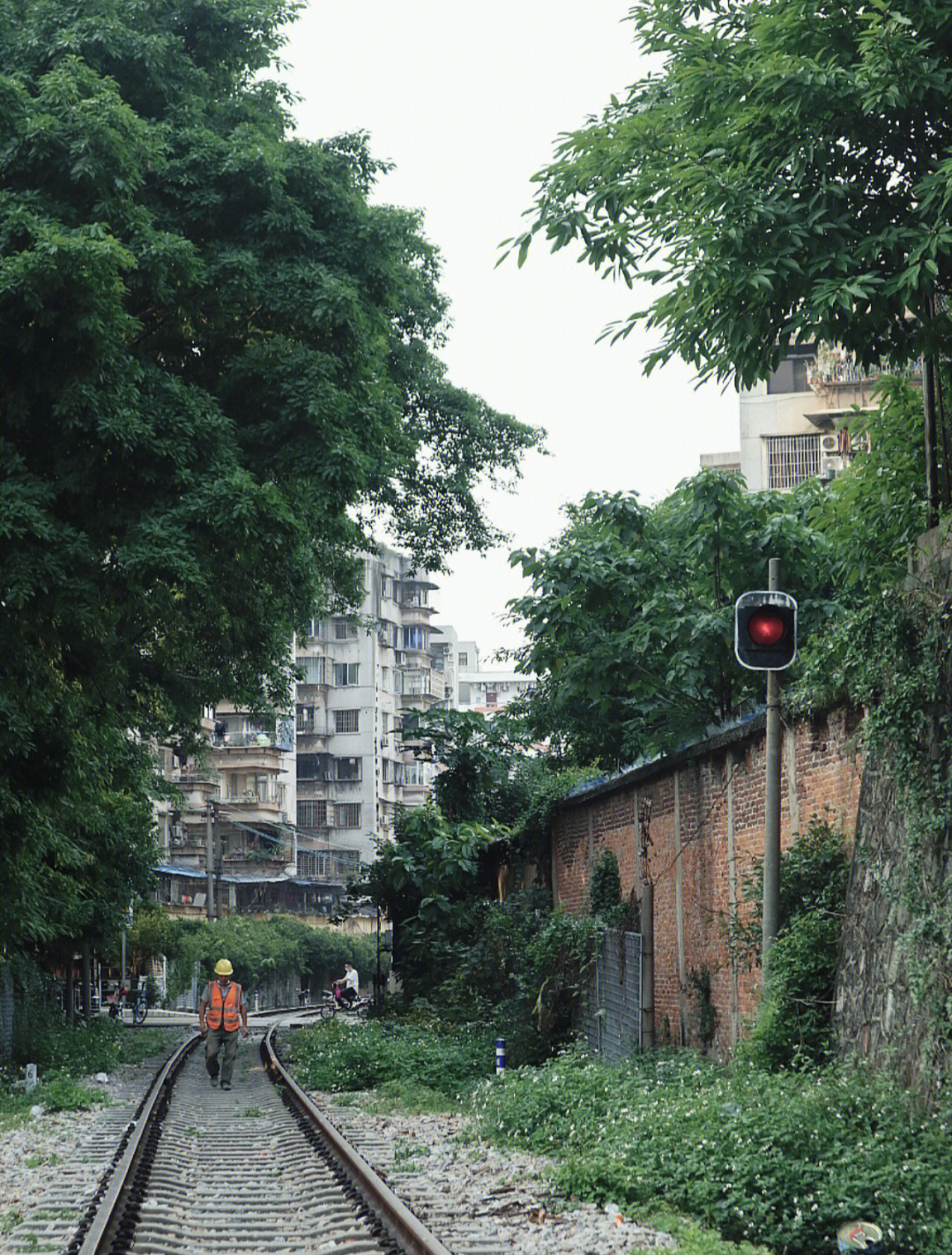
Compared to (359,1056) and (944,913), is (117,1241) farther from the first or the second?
→ (359,1056)

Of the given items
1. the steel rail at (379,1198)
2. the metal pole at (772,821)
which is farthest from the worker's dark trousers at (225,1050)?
the metal pole at (772,821)

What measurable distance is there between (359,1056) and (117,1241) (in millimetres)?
10856

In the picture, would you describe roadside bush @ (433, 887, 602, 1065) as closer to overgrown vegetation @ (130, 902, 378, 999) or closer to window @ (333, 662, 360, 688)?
overgrown vegetation @ (130, 902, 378, 999)

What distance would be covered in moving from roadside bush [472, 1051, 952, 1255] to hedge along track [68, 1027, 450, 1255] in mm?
1489

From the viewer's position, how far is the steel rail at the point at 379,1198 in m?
7.96

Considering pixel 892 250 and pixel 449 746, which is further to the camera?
pixel 449 746

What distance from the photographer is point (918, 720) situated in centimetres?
965

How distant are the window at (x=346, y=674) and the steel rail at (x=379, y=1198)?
7378 cm

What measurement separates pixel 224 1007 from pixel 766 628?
11.3 metres

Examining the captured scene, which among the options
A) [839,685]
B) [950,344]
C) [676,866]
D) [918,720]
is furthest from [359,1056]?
[950,344]

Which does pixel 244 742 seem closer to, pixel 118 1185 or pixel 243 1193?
pixel 243 1193

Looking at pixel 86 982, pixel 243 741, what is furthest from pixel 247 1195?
pixel 243 741

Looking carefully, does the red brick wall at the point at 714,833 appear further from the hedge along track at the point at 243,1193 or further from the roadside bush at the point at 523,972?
the hedge along track at the point at 243,1193

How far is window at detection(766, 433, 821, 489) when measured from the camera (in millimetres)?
37625
